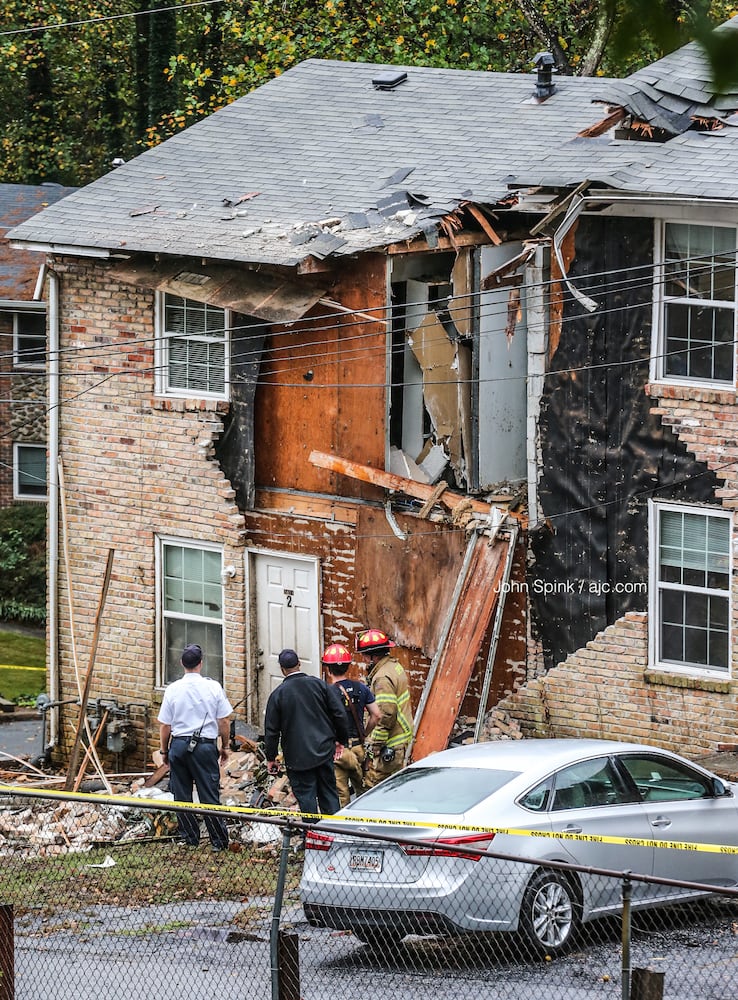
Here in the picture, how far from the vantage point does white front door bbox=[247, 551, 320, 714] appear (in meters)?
16.6

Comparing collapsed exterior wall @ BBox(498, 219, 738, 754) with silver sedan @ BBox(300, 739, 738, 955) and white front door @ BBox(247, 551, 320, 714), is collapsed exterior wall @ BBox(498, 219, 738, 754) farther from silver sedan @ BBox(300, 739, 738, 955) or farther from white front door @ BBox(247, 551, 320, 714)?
silver sedan @ BBox(300, 739, 738, 955)

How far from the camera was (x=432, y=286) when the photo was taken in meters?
15.9

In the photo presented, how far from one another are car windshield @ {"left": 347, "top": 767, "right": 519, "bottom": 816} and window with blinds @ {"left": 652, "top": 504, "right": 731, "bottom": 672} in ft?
16.1

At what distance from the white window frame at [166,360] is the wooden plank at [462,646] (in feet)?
11.4

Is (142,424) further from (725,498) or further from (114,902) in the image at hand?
(114,902)

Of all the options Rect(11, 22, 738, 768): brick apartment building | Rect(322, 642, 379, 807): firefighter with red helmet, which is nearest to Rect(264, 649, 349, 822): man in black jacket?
Rect(322, 642, 379, 807): firefighter with red helmet

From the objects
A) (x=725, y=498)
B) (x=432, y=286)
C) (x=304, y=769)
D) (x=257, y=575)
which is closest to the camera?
(x=304, y=769)

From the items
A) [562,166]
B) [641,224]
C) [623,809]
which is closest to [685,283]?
[641,224]

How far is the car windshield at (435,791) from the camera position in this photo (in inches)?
381

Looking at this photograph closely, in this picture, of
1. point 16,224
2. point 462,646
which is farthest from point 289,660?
point 16,224

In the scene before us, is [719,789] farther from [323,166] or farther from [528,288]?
[323,166]

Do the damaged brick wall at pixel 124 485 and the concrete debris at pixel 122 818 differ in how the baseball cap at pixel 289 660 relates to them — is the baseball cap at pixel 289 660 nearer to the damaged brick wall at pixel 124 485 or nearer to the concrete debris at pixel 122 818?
the concrete debris at pixel 122 818

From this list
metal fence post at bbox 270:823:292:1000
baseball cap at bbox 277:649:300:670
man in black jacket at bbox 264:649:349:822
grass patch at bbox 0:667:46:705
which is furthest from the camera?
grass patch at bbox 0:667:46:705

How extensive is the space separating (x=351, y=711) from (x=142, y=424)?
5.97 metres
